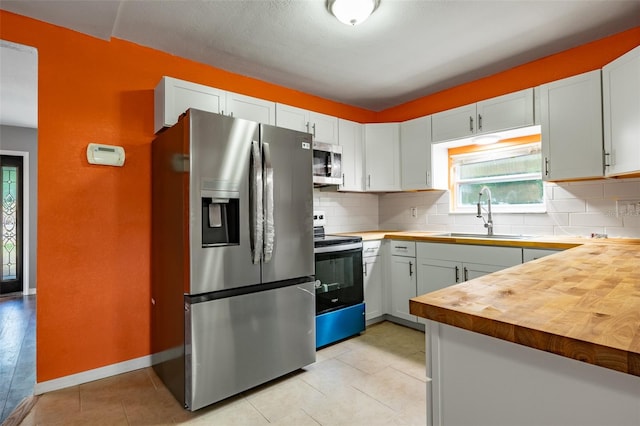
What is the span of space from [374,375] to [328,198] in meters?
1.96

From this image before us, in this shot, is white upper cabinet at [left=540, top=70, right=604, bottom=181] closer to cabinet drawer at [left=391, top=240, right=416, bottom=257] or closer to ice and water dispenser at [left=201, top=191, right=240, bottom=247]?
cabinet drawer at [left=391, top=240, right=416, bottom=257]

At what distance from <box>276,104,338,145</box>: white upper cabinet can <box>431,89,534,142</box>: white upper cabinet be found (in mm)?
1048

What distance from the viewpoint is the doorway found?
189 inches

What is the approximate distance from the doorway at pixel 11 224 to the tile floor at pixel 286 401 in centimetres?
385

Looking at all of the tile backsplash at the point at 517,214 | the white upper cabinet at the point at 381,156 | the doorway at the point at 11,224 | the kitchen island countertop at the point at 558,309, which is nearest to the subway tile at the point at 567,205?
the tile backsplash at the point at 517,214

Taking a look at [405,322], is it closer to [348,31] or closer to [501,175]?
[501,175]

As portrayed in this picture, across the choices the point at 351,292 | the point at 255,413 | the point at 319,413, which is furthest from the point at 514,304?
the point at 351,292

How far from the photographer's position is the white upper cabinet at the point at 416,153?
3523mm

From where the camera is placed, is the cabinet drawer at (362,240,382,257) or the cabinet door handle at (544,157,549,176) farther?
the cabinet drawer at (362,240,382,257)

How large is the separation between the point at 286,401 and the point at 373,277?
159cm

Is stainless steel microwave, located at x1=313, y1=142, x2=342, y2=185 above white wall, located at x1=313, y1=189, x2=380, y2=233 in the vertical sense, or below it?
above

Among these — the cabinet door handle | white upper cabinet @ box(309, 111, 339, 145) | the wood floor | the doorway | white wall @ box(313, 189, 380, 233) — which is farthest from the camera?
the doorway

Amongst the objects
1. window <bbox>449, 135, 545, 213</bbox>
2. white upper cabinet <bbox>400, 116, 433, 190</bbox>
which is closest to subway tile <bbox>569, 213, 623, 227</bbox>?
window <bbox>449, 135, 545, 213</bbox>

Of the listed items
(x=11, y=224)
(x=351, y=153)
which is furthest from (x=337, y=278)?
(x=11, y=224)
